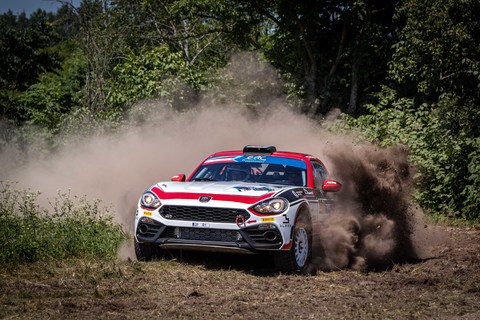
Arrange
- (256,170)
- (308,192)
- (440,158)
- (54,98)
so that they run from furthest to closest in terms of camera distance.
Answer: (54,98) < (440,158) < (256,170) < (308,192)

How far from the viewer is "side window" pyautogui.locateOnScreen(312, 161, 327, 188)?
1097 centimetres

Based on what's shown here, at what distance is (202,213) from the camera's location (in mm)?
9281

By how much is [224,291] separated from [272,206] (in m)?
1.57

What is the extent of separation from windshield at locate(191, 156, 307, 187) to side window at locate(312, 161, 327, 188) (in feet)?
0.81

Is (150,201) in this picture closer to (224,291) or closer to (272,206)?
(272,206)

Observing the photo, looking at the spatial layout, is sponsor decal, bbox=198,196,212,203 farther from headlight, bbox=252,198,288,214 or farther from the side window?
the side window

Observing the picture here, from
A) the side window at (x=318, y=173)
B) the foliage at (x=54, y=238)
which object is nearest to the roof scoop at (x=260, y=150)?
the side window at (x=318, y=173)

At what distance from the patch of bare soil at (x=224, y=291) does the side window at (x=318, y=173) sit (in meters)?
1.48

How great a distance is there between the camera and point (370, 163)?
1202cm

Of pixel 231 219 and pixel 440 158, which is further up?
pixel 440 158

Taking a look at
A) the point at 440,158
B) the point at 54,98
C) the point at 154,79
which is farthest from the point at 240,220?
the point at 54,98

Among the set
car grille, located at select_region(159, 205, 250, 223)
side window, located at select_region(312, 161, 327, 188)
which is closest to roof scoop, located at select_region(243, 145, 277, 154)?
side window, located at select_region(312, 161, 327, 188)

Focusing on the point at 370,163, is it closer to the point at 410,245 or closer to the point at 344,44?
the point at 410,245

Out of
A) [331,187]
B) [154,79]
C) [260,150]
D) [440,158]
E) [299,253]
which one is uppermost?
[154,79]
